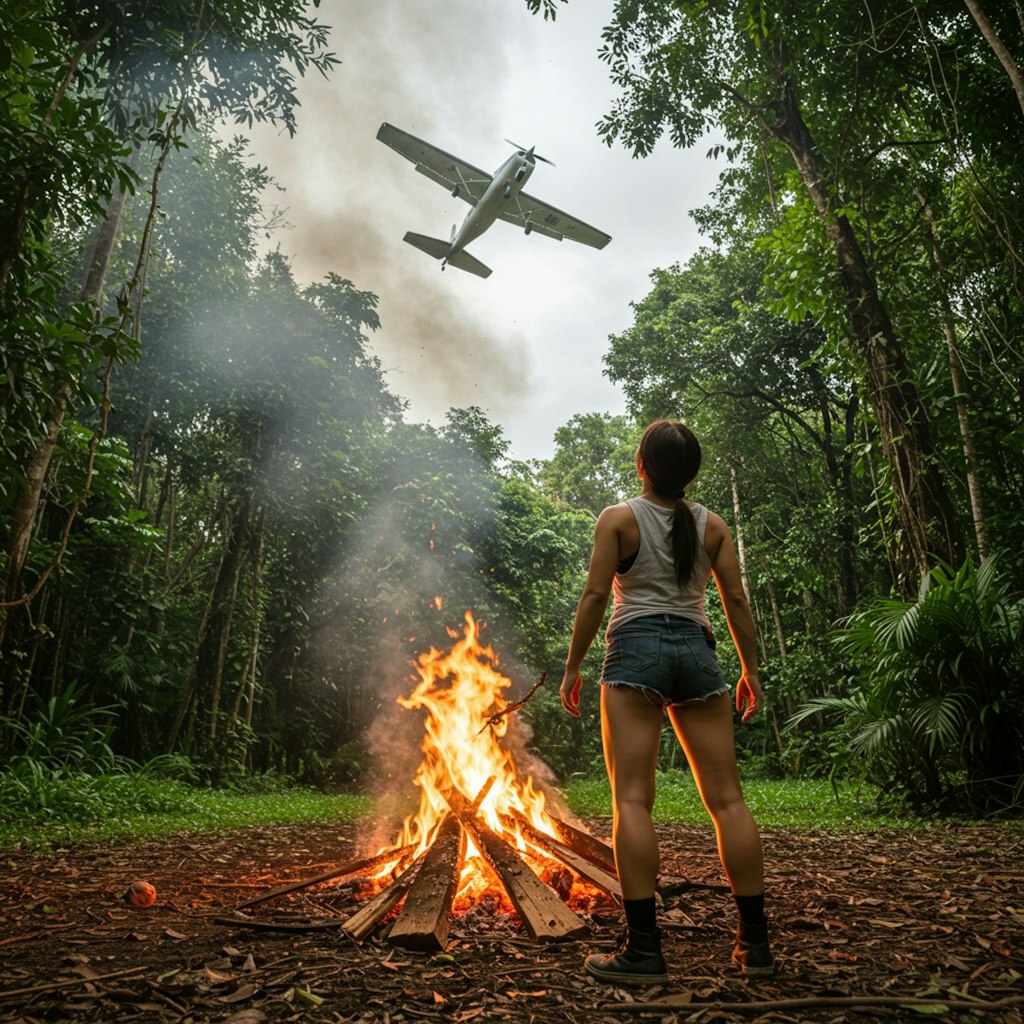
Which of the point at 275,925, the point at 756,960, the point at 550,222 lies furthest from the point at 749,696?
the point at 550,222

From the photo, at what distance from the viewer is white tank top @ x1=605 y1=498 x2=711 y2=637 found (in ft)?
9.20

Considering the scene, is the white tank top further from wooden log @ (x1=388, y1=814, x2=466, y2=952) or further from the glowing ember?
the glowing ember

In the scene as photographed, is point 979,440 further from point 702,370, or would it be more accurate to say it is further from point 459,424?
point 459,424

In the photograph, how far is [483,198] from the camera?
18953mm

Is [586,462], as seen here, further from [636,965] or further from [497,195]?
[636,965]

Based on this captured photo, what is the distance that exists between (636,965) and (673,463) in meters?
1.85

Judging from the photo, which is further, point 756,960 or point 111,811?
point 111,811

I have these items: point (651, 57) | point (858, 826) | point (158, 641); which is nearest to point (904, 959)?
point (858, 826)

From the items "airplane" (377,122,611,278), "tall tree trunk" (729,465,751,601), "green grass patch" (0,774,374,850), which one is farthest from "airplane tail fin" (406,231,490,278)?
"green grass patch" (0,774,374,850)

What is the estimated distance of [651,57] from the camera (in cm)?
1088

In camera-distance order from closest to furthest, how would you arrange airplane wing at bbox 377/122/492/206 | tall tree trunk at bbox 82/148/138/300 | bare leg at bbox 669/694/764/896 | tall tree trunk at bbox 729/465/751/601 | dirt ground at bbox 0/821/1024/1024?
dirt ground at bbox 0/821/1024/1024 → bare leg at bbox 669/694/764/896 → tall tree trunk at bbox 82/148/138/300 → tall tree trunk at bbox 729/465/751/601 → airplane wing at bbox 377/122/492/206

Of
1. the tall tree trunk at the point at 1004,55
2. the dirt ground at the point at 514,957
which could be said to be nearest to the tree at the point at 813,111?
the tall tree trunk at the point at 1004,55

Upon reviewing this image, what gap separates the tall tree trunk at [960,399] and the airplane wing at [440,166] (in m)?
12.4

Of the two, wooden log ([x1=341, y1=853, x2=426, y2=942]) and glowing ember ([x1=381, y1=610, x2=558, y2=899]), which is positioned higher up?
glowing ember ([x1=381, y1=610, x2=558, y2=899])
